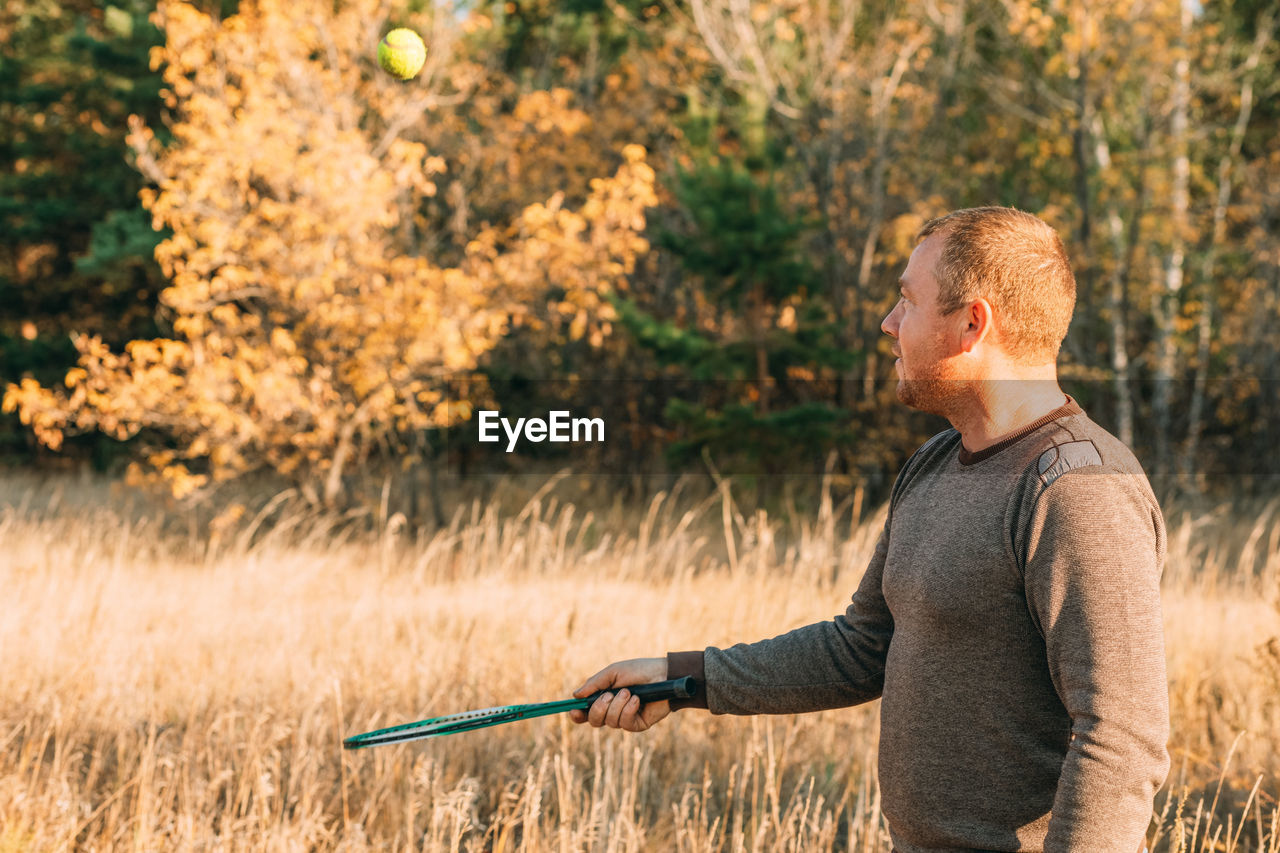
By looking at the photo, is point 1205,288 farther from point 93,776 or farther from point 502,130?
point 93,776

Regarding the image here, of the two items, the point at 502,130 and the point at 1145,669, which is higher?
the point at 502,130

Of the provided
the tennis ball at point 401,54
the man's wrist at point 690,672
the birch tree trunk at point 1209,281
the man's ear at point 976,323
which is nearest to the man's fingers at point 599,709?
the man's wrist at point 690,672

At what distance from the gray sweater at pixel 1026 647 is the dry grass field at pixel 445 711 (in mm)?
991

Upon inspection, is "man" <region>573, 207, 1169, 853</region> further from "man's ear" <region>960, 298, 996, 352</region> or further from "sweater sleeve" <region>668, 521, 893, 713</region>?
"sweater sleeve" <region>668, 521, 893, 713</region>

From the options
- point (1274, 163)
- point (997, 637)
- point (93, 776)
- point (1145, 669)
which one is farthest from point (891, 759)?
point (1274, 163)

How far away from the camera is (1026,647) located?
1396 mm

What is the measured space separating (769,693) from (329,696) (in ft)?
8.17

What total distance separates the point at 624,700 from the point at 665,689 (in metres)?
0.08

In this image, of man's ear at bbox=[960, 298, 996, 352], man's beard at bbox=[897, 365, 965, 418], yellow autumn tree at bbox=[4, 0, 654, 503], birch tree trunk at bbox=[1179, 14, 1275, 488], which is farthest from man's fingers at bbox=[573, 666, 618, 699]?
birch tree trunk at bbox=[1179, 14, 1275, 488]

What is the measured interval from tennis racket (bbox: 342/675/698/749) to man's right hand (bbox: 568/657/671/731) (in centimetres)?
2

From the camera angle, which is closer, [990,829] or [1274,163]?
[990,829]

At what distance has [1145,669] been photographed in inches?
48.9

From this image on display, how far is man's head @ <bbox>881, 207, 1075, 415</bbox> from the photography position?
143 cm

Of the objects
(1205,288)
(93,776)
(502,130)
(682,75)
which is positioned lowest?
(93,776)
